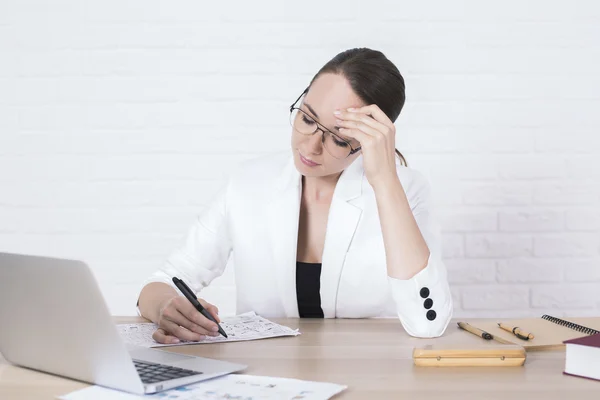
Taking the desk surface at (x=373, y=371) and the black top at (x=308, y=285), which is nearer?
the desk surface at (x=373, y=371)

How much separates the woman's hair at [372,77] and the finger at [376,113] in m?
0.10

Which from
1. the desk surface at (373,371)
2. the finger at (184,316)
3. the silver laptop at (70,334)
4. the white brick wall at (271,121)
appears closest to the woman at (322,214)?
the finger at (184,316)

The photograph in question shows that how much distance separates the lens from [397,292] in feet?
5.22

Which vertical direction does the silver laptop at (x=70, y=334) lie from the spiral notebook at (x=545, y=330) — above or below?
above

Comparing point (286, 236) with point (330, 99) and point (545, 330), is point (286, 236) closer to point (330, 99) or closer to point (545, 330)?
point (330, 99)

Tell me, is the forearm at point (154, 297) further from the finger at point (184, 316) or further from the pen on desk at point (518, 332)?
the pen on desk at point (518, 332)

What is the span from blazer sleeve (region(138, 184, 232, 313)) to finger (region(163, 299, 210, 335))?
433 mm

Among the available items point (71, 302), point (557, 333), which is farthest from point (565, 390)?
point (71, 302)

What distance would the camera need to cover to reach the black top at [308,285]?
2.00 m

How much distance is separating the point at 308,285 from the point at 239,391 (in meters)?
0.96

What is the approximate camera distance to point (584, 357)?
3.72ft

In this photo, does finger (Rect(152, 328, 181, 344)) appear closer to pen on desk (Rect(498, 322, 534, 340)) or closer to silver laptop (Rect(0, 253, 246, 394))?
silver laptop (Rect(0, 253, 246, 394))

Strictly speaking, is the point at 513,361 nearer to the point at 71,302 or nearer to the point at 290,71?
the point at 71,302

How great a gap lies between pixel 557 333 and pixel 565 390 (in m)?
0.40
